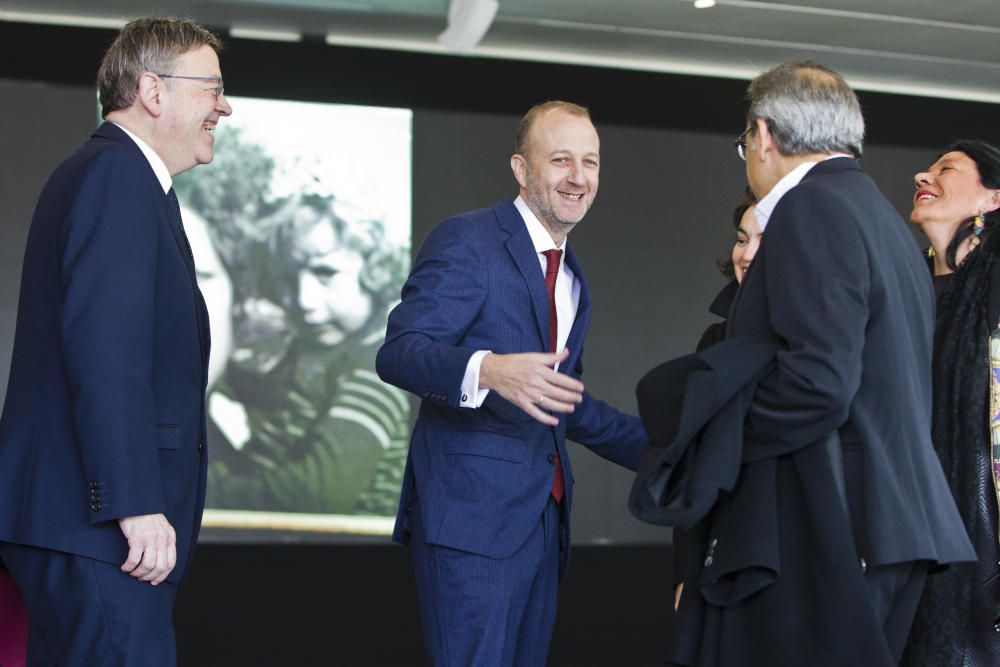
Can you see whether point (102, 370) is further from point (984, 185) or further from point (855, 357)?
point (984, 185)

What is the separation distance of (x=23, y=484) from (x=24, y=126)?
20.5 feet

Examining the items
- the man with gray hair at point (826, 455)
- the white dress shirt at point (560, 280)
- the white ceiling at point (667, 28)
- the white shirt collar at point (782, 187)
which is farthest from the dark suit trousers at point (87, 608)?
the white ceiling at point (667, 28)

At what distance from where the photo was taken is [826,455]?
2.01 meters

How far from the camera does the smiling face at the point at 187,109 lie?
2.27 m

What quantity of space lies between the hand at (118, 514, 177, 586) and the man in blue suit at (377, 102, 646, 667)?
707mm

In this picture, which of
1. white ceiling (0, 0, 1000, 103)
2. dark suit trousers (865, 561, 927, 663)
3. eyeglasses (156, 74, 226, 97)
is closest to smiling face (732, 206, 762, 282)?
dark suit trousers (865, 561, 927, 663)

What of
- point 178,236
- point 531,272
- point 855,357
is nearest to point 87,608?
point 178,236

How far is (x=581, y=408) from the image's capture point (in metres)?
3.03

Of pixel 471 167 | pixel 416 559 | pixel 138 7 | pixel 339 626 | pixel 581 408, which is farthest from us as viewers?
pixel 471 167

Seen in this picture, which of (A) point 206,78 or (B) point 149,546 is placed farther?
(A) point 206,78

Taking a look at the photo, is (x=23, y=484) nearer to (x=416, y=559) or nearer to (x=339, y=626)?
(x=416, y=559)

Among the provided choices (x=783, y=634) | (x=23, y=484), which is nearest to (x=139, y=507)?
(x=23, y=484)

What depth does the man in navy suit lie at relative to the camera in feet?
6.52

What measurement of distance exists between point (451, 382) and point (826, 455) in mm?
851
